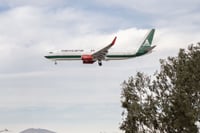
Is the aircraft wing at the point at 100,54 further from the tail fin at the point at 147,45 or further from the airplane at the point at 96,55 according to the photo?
the tail fin at the point at 147,45

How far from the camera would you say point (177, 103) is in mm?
80875

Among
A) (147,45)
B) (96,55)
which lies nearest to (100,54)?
(96,55)

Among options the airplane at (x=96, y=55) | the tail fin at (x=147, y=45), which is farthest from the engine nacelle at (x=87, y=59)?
the tail fin at (x=147, y=45)

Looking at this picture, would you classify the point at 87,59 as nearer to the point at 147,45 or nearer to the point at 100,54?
the point at 100,54

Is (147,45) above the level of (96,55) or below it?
above

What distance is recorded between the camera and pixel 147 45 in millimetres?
106750

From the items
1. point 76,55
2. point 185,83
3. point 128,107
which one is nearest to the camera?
point 185,83

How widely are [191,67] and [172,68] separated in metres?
3.92

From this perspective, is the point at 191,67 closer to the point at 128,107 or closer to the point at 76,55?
the point at 128,107

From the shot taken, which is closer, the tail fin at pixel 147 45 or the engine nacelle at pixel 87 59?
the engine nacelle at pixel 87 59

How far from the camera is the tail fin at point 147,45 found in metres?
101

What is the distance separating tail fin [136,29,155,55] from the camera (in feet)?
332

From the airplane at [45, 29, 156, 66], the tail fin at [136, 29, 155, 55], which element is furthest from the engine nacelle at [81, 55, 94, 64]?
the tail fin at [136, 29, 155, 55]

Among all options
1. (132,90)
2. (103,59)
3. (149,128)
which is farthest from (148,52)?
(149,128)
